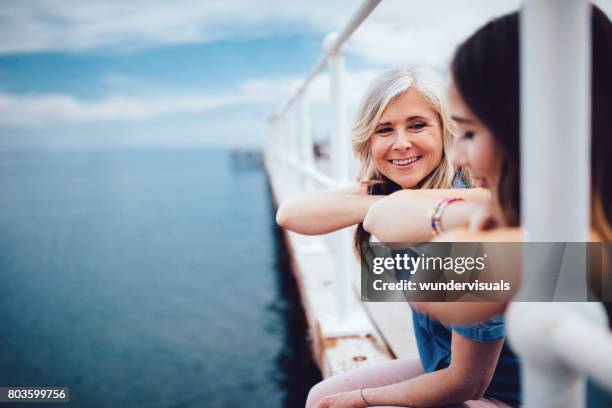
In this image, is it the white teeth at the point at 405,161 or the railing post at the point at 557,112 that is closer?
the railing post at the point at 557,112

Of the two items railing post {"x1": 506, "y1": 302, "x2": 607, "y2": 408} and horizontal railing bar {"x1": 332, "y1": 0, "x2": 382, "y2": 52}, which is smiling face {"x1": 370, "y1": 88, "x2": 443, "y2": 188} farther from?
railing post {"x1": 506, "y1": 302, "x2": 607, "y2": 408}

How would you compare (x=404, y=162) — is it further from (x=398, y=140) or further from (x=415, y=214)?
(x=415, y=214)

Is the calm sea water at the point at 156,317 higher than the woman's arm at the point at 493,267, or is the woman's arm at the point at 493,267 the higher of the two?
the woman's arm at the point at 493,267

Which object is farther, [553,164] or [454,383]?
[454,383]

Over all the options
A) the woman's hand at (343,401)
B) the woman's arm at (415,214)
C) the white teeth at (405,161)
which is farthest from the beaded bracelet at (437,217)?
the woman's hand at (343,401)

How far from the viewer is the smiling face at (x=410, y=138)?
0.83 metres

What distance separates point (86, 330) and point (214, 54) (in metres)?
22.0

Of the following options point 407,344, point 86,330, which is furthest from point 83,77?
point 407,344

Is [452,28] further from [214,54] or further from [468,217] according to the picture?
[214,54]

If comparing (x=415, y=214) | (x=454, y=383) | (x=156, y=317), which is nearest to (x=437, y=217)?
(x=415, y=214)

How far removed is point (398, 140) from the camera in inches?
32.7

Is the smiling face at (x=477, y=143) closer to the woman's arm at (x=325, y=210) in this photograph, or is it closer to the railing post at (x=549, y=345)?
the railing post at (x=549, y=345)

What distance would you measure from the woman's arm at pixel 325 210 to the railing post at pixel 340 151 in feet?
2.75

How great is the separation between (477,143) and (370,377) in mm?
682
